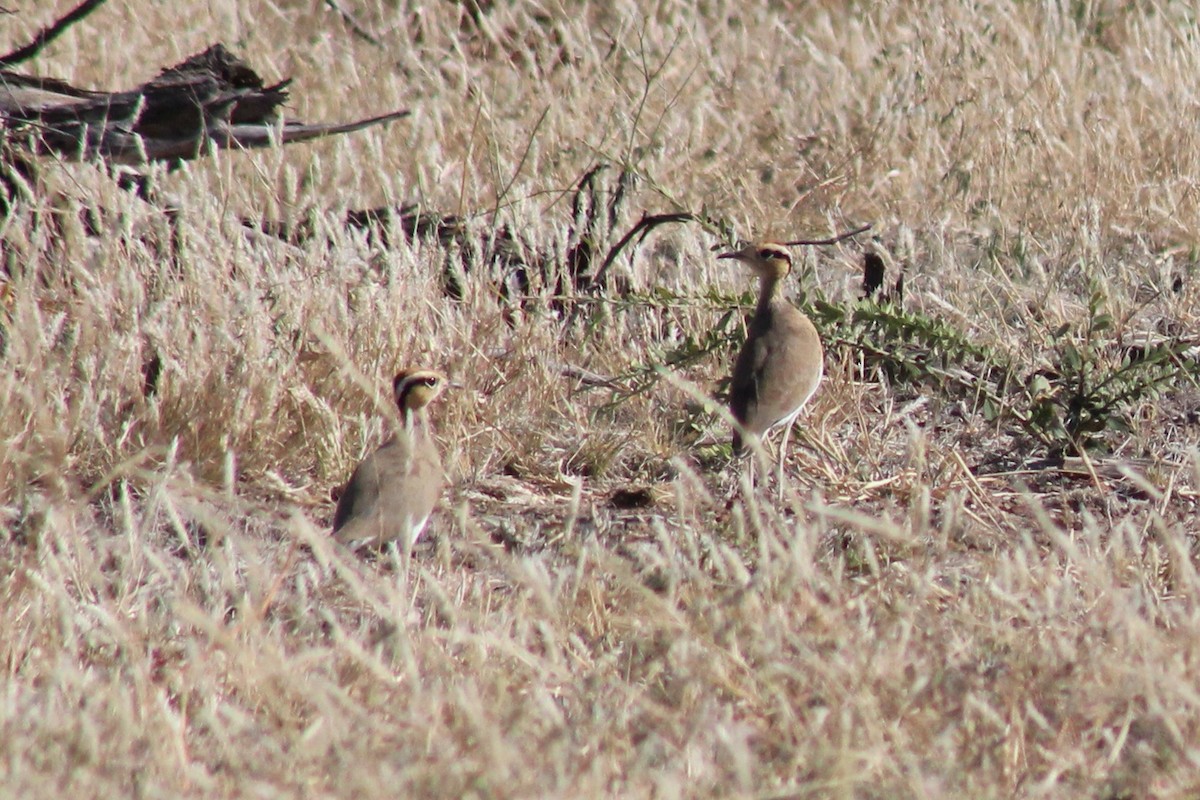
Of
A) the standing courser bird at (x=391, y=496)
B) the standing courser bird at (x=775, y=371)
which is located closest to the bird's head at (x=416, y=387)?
the standing courser bird at (x=391, y=496)

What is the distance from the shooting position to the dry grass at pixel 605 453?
3.03m

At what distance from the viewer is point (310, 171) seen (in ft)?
19.7

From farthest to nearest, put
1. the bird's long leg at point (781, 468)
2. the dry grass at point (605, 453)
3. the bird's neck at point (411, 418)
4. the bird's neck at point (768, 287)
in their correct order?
the bird's neck at point (768, 287) → the bird's long leg at point (781, 468) → the bird's neck at point (411, 418) → the dry grass at point (605, 453)

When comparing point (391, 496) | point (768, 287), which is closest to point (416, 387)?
point (391, 496)

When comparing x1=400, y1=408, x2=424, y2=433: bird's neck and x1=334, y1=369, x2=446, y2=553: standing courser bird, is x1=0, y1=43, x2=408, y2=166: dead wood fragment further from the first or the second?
x1=334, y1=369, x2=446, y2=553: standing courser bird

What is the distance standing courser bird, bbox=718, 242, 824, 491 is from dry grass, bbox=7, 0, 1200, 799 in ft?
0.82

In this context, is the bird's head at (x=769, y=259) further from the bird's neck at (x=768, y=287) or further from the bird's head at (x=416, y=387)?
the bird's head at (x=416, y=387)

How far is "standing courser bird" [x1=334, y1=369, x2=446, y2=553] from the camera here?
4312 millimetres

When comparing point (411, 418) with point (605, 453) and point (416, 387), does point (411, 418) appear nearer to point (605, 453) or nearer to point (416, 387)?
point (416, 387)

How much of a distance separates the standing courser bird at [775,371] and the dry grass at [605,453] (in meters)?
0.25

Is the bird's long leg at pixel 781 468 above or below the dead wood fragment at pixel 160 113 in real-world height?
below

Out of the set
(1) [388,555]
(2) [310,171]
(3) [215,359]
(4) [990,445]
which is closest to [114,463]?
(3) [215,359]

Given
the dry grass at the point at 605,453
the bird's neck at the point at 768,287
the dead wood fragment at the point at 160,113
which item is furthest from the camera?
the dead wood fragment at the point at 160,113

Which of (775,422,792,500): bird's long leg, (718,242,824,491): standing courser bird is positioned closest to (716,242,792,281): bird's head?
(718,242,824,491): standing courser bird
